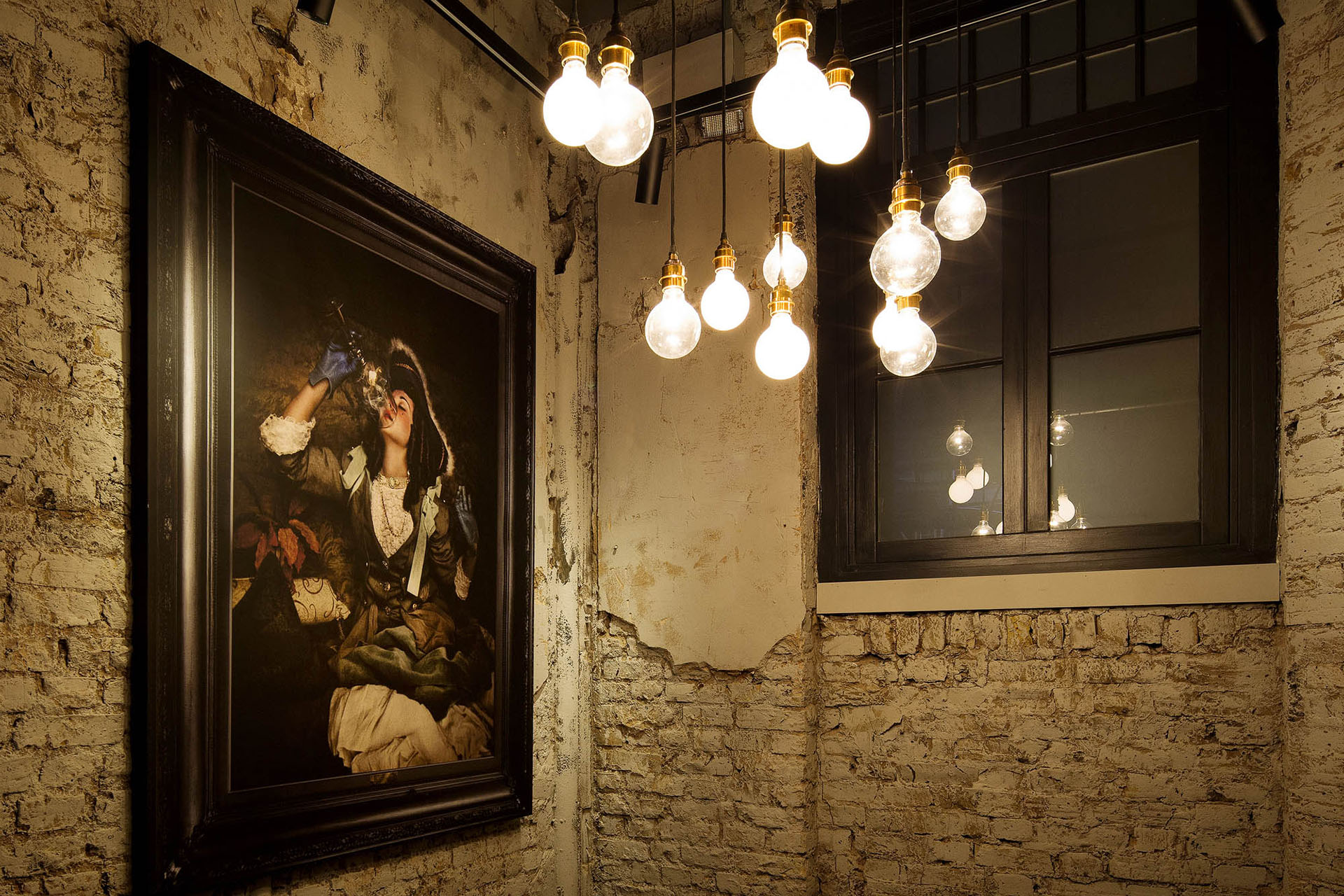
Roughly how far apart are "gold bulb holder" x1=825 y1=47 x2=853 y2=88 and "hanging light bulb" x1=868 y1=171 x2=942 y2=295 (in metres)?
0.27

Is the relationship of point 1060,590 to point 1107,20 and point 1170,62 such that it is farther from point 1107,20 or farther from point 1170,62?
point 1107,20

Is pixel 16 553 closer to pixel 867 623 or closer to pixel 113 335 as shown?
pixel 113 335

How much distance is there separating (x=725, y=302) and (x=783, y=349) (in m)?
0.17

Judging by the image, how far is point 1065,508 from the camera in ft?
10.6

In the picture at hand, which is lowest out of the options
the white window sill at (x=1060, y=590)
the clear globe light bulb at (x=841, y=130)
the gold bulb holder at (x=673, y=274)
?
the white window sill at (x=1060, y=590)

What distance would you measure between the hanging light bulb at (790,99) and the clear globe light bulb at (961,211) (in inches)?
18.9

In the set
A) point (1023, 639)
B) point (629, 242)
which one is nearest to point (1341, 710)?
point (1023, 639)

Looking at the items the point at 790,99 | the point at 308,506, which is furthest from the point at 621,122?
the point at 308,506

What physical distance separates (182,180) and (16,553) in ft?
3.16

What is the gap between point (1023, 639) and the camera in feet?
10.3

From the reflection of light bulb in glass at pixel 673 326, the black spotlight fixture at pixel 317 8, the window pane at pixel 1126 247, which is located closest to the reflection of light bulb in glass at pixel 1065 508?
the window pane at pixel 1126 247

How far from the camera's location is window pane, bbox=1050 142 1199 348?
10.3ft

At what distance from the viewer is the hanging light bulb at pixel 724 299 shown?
208 centimetres

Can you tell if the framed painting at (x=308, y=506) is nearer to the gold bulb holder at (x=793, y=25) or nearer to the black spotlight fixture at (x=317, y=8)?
the black spotlight fixture at (x=317, y=8)
